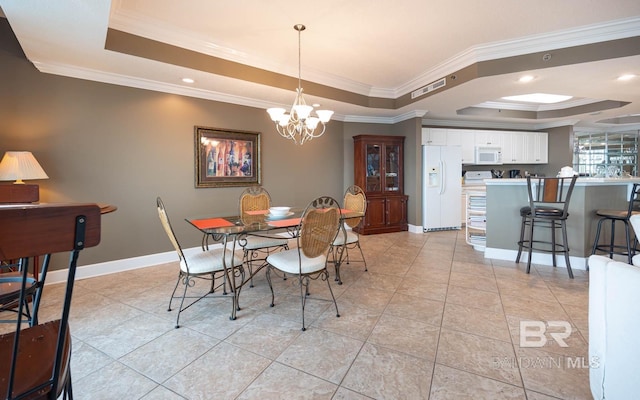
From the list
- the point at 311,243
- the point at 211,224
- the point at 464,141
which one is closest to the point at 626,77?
the point at 464,141

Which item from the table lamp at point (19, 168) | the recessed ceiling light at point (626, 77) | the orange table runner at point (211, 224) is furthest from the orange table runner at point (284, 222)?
the recessed ceiling light at point (626, 77)

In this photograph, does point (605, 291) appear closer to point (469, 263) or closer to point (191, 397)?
point (191, 397)

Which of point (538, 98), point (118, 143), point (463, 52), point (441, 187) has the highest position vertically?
point (538, 98)

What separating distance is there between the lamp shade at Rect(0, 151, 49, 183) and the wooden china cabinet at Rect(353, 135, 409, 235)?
4569 millimetres

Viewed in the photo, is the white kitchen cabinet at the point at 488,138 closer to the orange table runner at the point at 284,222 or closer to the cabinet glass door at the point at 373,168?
the cabinet glass door at the point at 373,168

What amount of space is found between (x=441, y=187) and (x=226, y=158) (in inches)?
164

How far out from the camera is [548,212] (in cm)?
326

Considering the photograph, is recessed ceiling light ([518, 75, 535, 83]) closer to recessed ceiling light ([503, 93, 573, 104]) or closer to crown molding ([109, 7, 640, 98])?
crown molding ([109, 7, 640, 98])

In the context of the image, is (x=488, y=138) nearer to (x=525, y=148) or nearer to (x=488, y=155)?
(x=488, y=155)

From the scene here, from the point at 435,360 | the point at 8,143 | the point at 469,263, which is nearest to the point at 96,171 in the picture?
the point at 8,143

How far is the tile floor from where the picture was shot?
1547 mm

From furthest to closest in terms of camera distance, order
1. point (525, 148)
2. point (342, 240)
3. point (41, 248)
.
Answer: point (525, 148), point (342, 240), point (41, 248)

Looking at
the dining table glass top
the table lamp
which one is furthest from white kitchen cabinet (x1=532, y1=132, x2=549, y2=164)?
the table lamp

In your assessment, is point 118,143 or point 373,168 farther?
point 373,168
